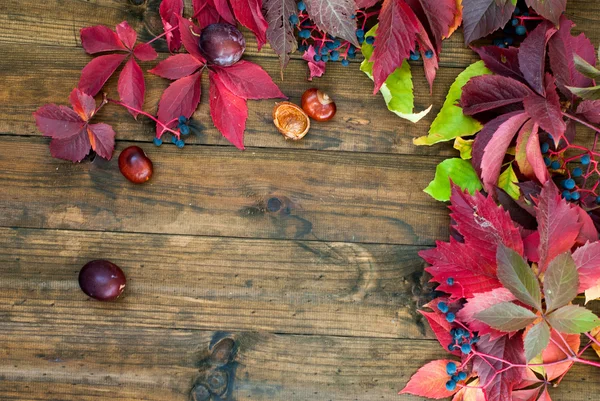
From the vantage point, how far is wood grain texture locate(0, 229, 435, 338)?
1.11 metres

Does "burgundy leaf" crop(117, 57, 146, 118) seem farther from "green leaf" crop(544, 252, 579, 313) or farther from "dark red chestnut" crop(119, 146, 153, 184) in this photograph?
"green leaf" crop(544, 252, 579, 313)

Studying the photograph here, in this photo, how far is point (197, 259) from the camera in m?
1.11

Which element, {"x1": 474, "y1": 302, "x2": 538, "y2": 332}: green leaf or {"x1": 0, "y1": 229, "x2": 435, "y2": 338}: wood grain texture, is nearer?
{"x1": 474, "y1": 302, "x2": 538, "y2": 332}: green leaf

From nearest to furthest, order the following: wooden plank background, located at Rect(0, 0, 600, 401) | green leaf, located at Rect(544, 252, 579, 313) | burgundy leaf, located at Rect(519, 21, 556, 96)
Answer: green leaf, located at Rect(544, 252, 579, 313) < burgundy leaf, located at Rect(519, 21, 556, 96) < wooden plank background, located at Rect(0, 0, 600, 401)

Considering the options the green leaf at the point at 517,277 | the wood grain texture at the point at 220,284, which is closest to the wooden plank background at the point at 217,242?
Result: the wood grain texture at the point at 220,284

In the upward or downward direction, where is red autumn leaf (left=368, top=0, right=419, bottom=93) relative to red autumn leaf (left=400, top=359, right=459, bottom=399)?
upward

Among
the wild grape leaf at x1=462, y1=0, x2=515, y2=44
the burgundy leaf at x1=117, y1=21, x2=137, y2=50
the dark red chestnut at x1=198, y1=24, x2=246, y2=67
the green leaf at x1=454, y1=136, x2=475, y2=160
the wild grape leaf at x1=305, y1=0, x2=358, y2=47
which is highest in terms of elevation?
the burgundy leaf at x1=117, y1=21, x2=137, y2=50

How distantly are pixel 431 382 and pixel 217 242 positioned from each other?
1.64 feet

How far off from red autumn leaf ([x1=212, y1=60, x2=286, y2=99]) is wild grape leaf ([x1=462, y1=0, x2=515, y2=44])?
0.38 m

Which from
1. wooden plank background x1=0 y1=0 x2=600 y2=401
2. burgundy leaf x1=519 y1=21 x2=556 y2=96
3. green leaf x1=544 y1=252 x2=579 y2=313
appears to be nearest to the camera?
green leaf x1=544 y1=252 x2=579 y2=313

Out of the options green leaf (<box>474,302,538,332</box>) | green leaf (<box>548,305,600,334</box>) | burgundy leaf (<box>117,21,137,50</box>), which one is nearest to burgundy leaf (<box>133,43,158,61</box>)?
burgundy leaf (<box>117,21,137,50</box>)

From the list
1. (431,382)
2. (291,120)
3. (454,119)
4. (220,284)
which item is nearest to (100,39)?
(291,120)

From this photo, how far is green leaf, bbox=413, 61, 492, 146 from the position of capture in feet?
3.57

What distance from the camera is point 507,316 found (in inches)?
35.9
